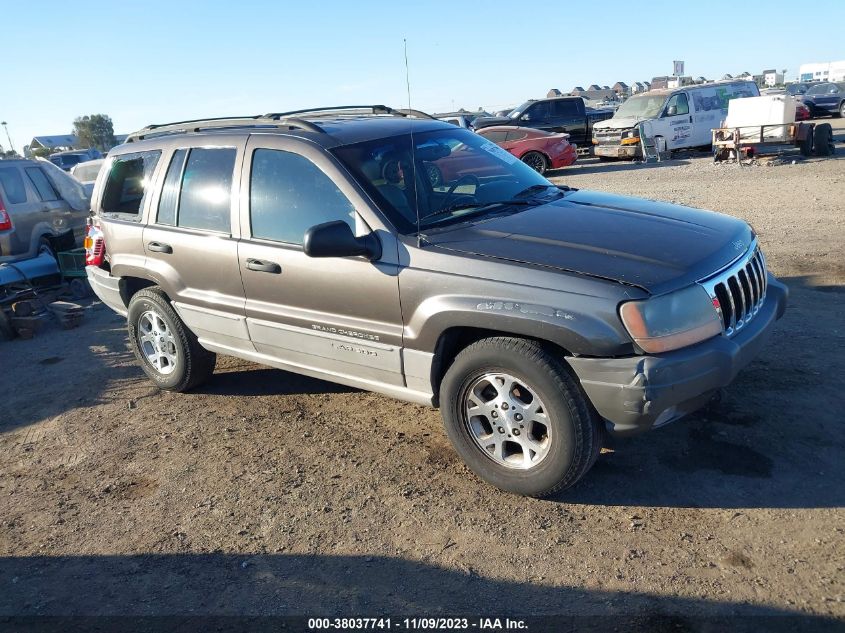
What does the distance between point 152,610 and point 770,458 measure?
3186 millimetres

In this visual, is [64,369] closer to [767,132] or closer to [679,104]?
[767,132]

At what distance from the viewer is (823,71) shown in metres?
85.8

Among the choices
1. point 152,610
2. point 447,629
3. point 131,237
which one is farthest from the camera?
point 131,237

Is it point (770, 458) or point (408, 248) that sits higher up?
point (408, 248)

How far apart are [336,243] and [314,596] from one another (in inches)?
68.7

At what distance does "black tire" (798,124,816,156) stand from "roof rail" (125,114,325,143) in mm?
16458

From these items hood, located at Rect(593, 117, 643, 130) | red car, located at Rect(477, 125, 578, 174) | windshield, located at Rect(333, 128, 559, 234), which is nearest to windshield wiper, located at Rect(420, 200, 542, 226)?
windshield, located at Rect(333, 128, 559, 234)

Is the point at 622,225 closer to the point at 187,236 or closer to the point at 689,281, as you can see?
the point at 689,281

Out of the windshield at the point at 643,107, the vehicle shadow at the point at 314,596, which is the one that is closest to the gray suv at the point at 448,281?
the vehicle shadow at the point at 314,596

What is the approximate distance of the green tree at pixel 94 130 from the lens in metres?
76.1

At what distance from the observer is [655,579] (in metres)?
3.04

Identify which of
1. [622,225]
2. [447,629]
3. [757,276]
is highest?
[622,225]

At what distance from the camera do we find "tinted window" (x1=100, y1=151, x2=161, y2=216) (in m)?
5.50

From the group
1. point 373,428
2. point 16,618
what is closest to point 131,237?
point 373,428
